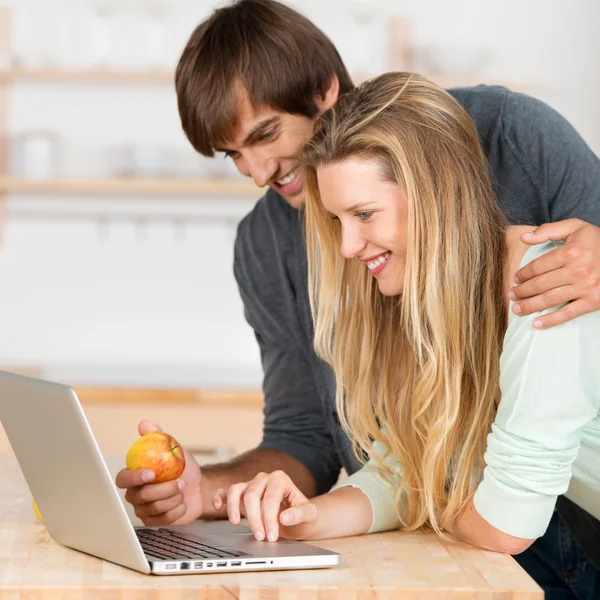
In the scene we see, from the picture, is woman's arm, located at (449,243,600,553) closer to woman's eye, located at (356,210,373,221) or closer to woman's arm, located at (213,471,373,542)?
woman's arm, located at (213,471,373,542)

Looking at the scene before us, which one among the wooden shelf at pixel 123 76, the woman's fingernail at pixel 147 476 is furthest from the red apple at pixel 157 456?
the wooden shelf at pixel 123 76

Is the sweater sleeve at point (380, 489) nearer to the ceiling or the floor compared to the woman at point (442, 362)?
nearer to the floor

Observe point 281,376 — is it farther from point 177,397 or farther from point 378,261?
point 177,397

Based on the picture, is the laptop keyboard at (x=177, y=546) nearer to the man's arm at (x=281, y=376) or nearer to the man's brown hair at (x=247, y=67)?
the man's arm at (x=281, y=376)

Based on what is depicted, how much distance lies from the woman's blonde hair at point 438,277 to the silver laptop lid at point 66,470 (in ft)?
1.51

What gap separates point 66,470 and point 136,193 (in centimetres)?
281

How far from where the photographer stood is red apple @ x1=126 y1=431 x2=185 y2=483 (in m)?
1.41

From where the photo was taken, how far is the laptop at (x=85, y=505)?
1.08m

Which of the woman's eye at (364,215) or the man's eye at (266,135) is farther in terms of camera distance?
the man's eye at (266,135)

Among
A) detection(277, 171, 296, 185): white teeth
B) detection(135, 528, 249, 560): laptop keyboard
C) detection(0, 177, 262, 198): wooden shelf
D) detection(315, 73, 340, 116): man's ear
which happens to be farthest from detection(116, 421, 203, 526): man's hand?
detection(0, 177, 262, 198): wooden shelf

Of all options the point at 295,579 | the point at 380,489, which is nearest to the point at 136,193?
the point at 380,489

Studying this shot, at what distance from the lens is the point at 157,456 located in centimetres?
141

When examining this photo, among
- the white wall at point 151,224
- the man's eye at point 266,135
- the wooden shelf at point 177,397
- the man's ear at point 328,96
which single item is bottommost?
the wooden shelf at point 177,397

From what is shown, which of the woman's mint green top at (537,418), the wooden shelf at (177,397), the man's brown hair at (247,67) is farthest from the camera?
the wooden shelf at (177,397)
